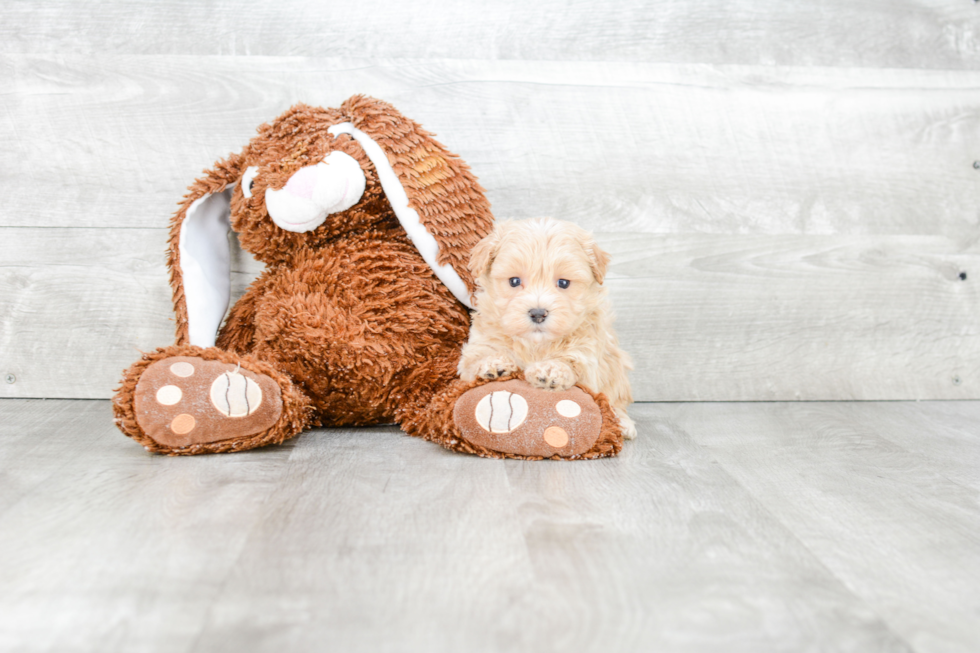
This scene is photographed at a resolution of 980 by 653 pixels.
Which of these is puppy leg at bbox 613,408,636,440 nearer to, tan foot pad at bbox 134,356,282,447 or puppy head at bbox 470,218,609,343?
puppy head at bbox 470,218,609,343

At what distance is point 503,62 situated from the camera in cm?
151

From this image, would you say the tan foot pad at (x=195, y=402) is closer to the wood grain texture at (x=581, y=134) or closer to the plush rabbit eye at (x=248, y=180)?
the plush rabbit eye at (x=248, y=180)

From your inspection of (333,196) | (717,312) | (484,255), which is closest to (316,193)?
(333,196)

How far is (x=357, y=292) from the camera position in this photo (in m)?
1.23

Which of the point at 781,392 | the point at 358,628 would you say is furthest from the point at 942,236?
the point at 358,628

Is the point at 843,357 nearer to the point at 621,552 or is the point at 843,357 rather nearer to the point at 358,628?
the point at 621,552

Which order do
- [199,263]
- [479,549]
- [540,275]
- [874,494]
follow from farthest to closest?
[199,263]
[540,275]
[874,494]
[479,549]

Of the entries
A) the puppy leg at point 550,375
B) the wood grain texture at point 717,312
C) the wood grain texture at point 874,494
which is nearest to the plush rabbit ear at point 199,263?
the wood grain texture at point 717,312

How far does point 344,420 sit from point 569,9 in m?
0.89

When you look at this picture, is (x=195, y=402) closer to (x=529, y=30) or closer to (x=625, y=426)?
(x=625, y=426)

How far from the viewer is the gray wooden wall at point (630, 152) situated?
4.81 ft

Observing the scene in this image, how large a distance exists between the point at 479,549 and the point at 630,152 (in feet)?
3.24

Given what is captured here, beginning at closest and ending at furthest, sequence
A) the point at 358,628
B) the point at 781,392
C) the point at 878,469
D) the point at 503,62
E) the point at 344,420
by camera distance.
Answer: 1. the point at 358,628
2. the point at 878,469
3. the point at 344,420
4. the point at 503,62
5. the point at 781,392

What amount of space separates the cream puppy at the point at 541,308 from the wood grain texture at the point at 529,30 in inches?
21.6
